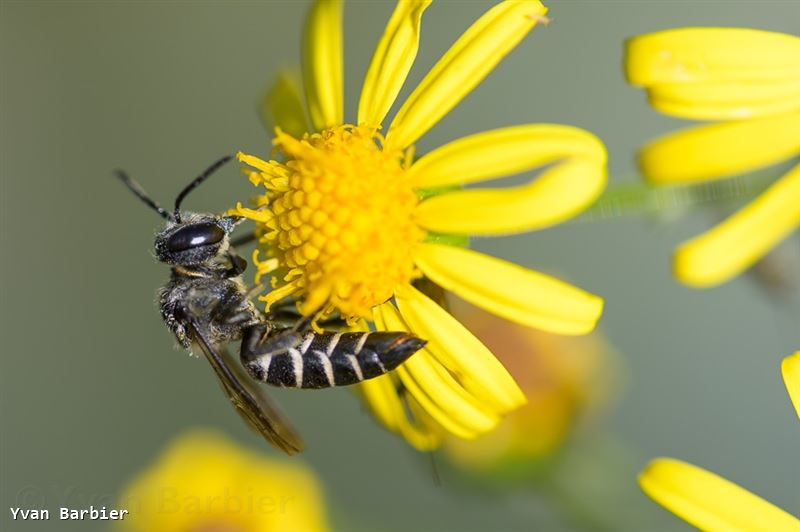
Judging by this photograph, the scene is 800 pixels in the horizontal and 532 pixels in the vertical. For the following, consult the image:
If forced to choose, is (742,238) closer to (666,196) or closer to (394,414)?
(666,196)

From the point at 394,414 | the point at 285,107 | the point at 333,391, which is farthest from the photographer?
the point at 333,391

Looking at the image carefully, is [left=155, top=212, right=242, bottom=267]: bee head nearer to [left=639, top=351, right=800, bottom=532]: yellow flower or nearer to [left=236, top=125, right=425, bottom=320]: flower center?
[left=236, top=125, right=425, bottom=320]: flower center

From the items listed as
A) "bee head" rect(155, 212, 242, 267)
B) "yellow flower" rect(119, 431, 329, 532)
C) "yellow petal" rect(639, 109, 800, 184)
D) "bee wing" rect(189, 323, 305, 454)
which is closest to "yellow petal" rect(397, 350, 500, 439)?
"bee wing" rect(189, 323, 305, 454)

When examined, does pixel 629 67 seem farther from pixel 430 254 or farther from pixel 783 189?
pixel 430 254

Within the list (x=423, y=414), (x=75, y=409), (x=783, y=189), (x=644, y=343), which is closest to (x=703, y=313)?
(x=644, y=343)

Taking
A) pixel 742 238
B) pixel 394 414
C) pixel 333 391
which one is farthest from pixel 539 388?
pixel 333 391
